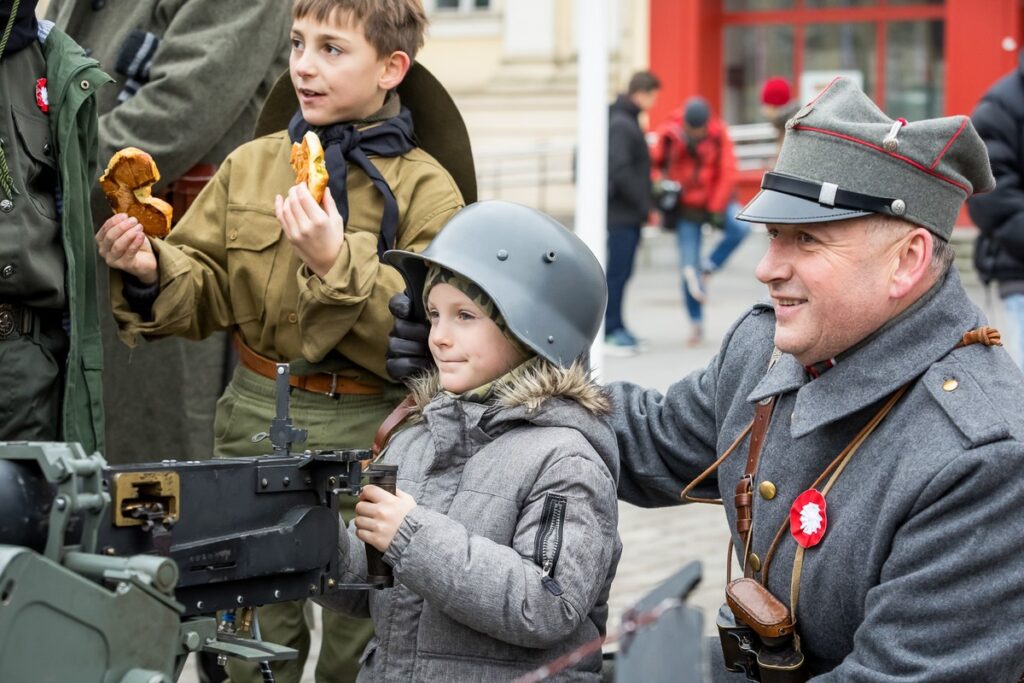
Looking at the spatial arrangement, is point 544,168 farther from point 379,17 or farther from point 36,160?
point 36,160

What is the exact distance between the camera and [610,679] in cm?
325

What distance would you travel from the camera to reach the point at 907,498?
2.76m

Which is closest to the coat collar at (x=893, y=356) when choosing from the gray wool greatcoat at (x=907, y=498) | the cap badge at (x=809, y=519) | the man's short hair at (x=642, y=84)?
the gray wool greatcoat at (x=907, y=498)

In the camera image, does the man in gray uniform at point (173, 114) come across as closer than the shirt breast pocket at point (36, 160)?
No

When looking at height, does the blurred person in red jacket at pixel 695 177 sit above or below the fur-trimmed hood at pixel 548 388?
below

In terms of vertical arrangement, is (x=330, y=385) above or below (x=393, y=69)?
below

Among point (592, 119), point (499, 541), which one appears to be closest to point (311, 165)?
point (499, 541)

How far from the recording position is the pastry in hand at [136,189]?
3459mm

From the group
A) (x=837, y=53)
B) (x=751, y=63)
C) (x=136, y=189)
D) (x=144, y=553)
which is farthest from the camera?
(x=751, y=63)

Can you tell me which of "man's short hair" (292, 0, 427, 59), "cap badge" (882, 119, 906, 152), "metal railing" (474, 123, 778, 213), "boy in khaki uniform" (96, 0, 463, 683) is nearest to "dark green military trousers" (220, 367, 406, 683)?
"boy in khaki uniform" (96, 0, 463, 683)

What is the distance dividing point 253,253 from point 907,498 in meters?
1.68

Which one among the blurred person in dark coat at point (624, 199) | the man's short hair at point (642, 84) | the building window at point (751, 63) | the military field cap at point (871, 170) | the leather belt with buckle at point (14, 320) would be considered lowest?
the building window at point (751, 63)

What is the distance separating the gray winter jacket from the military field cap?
56 centimetres

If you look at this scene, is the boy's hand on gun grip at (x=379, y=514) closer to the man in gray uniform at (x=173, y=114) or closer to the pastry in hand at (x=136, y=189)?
the pastry in hand at (x=136, y=189)
